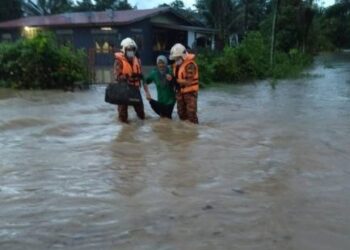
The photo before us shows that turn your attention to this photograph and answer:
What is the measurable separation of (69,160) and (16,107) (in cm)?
675

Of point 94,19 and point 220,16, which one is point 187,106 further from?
point 220,16

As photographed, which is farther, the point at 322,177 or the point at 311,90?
the point at 311,90

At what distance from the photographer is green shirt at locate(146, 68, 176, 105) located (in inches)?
384

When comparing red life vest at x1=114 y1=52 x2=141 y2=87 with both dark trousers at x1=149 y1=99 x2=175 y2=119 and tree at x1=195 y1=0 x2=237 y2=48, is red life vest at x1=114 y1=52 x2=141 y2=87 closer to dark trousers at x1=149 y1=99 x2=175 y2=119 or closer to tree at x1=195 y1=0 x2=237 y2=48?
dark trousers at x1=149 y1=99 x2=175 y2=119

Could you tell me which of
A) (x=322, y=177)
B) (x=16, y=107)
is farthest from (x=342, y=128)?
(x=16, y=107)

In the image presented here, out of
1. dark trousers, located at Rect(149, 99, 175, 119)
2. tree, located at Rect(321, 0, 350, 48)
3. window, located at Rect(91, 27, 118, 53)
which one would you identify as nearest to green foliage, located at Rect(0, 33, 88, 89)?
dark trousers, located at Rect(149, 99, 175, 119)

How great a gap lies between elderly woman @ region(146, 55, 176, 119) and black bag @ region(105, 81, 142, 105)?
0.94 ft

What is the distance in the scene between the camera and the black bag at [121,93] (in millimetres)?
9625

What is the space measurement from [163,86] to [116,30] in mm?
22281

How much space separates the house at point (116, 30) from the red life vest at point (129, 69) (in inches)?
749

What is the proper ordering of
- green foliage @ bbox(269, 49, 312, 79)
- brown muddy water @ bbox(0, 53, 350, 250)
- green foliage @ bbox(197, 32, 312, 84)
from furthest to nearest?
green foliage @ bbox(269, 49, 312, 79), green foliage @ bbox(197, 32, 312, 84), brown muddy water @ bbox(0, 53, 350, 250)

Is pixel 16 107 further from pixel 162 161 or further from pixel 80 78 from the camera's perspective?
pixel 162 161

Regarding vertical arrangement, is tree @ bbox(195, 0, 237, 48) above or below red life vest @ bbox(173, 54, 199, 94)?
above

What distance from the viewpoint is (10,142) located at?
8.82 meters
